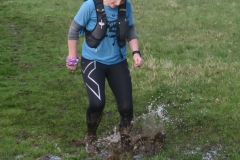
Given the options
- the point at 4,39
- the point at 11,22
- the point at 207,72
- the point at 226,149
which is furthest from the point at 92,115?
the point at 11,22

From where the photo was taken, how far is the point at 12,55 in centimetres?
1390

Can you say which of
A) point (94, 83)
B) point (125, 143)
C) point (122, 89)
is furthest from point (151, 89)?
point (94, 83)

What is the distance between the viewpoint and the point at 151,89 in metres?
9.67

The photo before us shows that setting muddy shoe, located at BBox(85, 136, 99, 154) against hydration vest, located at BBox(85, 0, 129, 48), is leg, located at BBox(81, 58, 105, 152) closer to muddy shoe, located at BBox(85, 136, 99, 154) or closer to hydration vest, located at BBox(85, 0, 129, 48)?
hydration vest, located at BBox(85, 0, 129, 48)

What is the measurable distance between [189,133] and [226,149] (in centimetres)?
86

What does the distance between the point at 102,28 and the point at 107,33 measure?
0.12 m

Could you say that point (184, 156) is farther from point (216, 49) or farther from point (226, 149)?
point (216, 49)

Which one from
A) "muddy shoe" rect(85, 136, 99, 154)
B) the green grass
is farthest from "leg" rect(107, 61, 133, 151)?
the green grass

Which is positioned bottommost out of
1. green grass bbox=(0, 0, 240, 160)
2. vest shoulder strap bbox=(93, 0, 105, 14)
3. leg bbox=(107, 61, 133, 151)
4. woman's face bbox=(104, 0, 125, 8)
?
green grass bbox=(0, 0, 240, 160)

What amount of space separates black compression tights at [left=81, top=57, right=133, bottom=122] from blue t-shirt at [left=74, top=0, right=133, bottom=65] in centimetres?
9

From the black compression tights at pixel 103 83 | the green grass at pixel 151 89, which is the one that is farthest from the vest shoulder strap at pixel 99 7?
the green grass at pixel 151 89

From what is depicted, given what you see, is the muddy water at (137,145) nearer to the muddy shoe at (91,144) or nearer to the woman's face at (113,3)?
the muddy shoe at (91,144)

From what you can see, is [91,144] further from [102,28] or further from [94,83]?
[102,28]

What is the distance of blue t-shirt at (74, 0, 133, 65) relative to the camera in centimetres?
595
